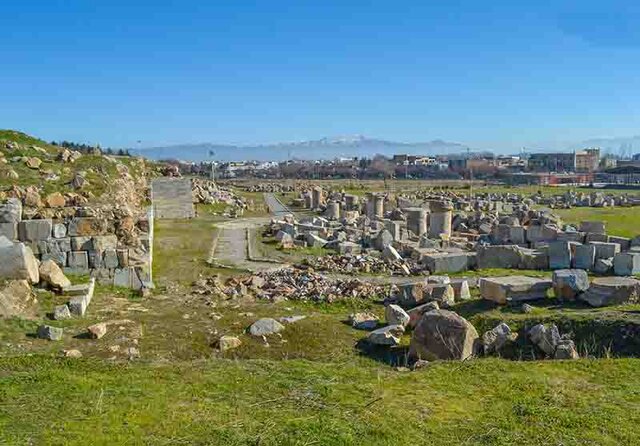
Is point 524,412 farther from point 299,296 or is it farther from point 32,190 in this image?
point 32,190

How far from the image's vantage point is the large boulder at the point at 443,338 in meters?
10.3

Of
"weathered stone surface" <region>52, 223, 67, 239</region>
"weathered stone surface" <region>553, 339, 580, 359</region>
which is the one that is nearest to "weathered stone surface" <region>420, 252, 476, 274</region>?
"weathered stone surface" <region>553, 339, 580, 359</region>

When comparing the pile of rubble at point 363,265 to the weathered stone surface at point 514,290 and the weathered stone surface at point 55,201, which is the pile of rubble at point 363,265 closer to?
the weathered stone surface at point 514,290

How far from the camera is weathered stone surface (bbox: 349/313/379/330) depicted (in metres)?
13.1

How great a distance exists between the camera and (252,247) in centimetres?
2441

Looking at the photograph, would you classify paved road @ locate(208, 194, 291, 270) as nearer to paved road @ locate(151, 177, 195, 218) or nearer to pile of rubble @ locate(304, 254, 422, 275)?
pile of rubble @ locate(304, 254, 422, 275)

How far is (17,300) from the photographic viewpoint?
12555mm

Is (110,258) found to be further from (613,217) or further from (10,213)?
(613,217)

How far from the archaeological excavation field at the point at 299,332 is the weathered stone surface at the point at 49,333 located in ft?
0.13

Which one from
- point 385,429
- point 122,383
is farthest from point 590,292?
point 122,383

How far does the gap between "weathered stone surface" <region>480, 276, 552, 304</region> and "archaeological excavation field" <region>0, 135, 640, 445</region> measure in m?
0.05

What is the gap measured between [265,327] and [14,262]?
5.94 metres

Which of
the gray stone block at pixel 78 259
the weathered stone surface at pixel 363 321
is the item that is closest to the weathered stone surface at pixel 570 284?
the weathered stone surface at pixel 363 321

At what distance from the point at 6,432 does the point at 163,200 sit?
30.5 m
